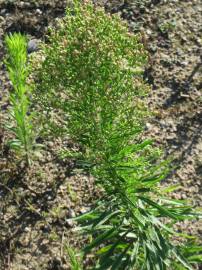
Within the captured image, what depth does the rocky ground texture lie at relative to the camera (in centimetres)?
497

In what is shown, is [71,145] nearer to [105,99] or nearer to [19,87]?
[19,87]

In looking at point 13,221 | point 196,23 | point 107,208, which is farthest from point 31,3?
point 107,208

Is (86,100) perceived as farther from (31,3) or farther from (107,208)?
(31,3)

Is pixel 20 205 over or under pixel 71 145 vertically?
under

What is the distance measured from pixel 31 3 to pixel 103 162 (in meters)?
4.15

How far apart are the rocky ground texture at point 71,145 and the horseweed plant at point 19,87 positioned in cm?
34

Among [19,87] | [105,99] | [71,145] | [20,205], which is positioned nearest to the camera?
[105,99]

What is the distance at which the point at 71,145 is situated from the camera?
5.53 metres

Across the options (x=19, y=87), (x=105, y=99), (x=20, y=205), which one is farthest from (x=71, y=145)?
(x=105, y=99)

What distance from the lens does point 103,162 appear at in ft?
11.2

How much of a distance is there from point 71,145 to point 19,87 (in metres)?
1.42

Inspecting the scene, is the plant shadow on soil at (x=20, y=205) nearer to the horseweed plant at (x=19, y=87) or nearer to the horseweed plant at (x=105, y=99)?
the horseweed plant at (x=19, y=87)

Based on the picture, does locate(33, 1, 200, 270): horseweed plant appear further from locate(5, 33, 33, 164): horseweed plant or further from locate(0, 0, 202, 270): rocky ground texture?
locate(0, 0, 202, 270): rocky ground texture

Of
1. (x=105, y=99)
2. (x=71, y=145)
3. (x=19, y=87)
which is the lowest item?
(x=71, y=145)
